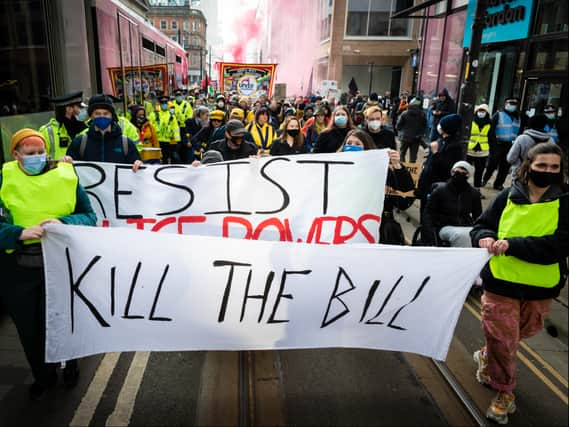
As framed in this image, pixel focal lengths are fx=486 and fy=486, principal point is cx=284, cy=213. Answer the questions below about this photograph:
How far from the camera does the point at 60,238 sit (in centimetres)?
305

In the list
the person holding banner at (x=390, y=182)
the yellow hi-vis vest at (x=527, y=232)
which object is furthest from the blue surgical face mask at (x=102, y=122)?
the yellow hi-vis vest at (x=527, y=232)

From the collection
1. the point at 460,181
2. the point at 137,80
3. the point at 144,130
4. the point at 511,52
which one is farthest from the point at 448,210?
the point at 511,52

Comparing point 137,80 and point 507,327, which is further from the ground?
point 137,80

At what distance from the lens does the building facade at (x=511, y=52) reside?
1225 centimetres

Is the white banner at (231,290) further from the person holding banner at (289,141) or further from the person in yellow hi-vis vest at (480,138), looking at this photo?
the person in yellow hi-vis vest at (480,138)

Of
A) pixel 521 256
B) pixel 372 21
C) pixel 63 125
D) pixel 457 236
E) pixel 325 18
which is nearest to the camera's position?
pixel 521 256

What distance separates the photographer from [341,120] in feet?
22.4

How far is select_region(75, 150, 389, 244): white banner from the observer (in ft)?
14.7

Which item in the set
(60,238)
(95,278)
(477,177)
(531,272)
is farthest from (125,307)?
(477,177)

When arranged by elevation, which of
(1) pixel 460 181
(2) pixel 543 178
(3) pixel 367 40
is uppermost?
(3) pixel 367 40

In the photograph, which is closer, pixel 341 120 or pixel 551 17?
pixel 341 120

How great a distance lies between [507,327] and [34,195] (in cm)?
324

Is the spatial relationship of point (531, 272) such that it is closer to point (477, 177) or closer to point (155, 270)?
point (155, 270)

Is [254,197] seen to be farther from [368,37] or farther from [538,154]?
[368,37]
